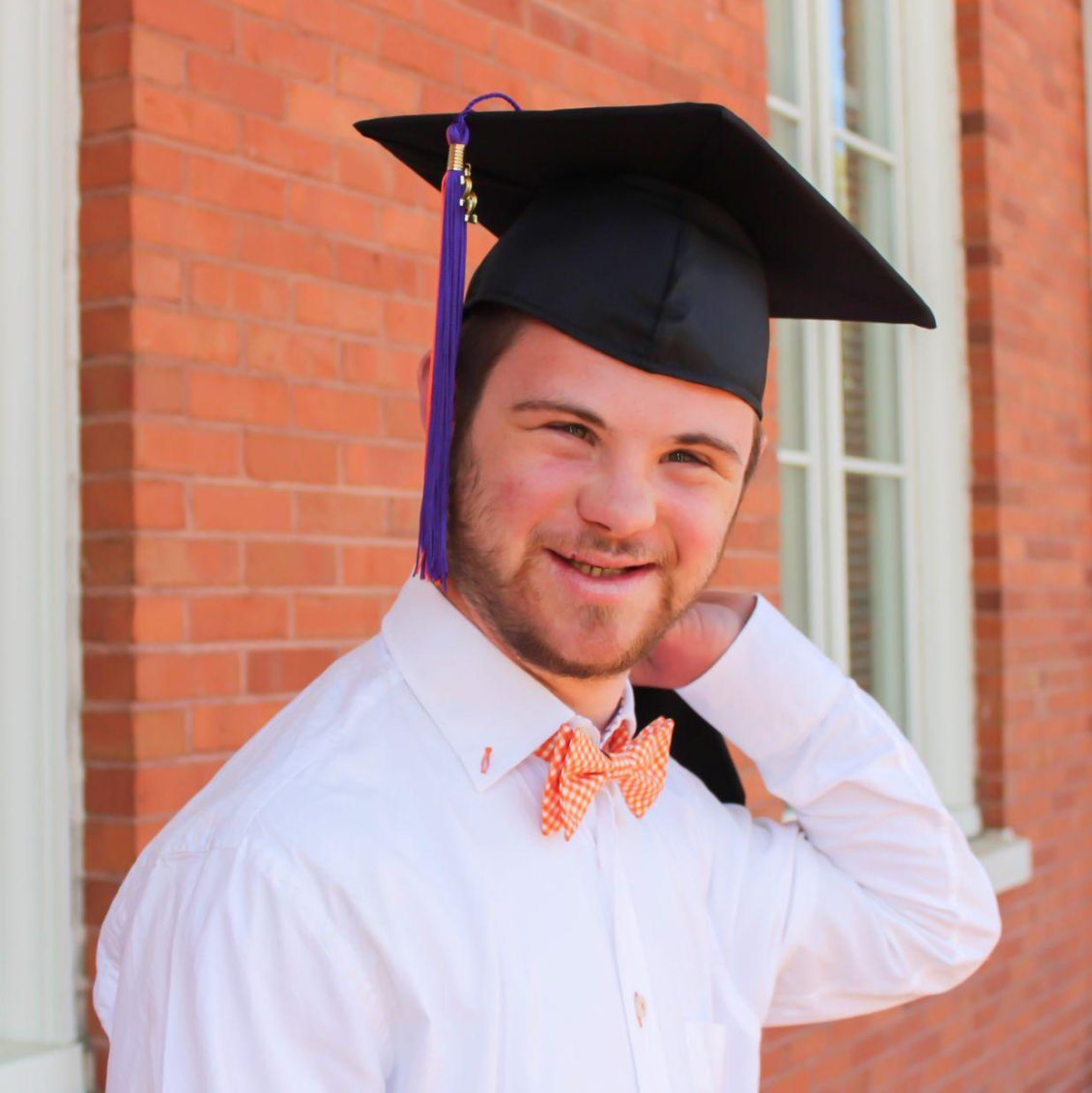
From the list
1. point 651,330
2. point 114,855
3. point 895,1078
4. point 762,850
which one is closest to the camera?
point 651,330

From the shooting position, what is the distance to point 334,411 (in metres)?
2.83

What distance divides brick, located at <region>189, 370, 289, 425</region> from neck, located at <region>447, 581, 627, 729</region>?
895 millimetres

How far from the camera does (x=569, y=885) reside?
1671 mm

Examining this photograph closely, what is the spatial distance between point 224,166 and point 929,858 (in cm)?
159

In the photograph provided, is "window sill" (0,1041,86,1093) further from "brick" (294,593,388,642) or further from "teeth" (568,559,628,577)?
"teeth" (568,559,628,577)

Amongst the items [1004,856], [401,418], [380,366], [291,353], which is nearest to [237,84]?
[291,353]

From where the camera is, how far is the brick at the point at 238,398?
257 cm

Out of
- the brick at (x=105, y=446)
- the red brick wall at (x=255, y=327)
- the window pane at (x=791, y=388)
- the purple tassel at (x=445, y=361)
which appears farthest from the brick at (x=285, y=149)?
the window pane at (x=791, y=388)

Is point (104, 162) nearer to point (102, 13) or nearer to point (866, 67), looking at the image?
point (102, 13)

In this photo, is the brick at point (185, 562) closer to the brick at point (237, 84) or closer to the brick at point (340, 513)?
the brick at point (340, 513)

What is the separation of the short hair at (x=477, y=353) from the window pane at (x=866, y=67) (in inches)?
136

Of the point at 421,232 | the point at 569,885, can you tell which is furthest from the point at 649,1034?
the point at 421,232

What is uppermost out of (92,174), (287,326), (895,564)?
(92,174)

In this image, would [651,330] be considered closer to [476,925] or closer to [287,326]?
[476,925]
